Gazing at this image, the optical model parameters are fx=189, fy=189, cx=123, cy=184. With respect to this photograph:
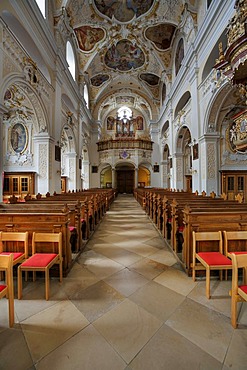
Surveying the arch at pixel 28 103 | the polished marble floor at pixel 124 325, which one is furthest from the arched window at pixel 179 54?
the polished marble floor at pixel 124 325

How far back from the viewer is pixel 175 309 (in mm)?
2238

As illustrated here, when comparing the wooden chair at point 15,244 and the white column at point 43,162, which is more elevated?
the white column at point 43,162

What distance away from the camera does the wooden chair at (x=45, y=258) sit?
246 centimetres

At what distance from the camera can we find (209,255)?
109 inches

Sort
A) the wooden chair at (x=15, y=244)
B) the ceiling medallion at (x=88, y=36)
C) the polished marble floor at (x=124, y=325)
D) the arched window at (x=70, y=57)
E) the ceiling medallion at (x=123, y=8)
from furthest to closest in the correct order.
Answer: the ceiling medallion at (x=88, y=36) → the arched window at (x=70, y=57) → the ceiling medallion at (x=123, y=8) → the wooden chair at (x=15, y=244) → the polished marble floor at (x=124, y=325)

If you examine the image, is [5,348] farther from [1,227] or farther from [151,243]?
[151,243]

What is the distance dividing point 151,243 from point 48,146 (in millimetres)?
6281

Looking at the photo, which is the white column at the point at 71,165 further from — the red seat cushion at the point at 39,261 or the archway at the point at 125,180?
the archway at the point at 125,180

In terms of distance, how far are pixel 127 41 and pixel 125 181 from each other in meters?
14.5

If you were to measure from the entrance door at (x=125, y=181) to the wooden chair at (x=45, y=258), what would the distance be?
2085 centimetres

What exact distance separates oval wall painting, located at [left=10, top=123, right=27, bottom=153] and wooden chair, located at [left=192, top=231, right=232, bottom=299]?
9872 mm

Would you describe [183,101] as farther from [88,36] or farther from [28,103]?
[28,103]

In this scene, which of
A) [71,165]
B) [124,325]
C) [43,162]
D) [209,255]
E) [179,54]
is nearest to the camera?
[124,325]

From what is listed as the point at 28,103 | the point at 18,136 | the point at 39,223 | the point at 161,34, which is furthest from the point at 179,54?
the point at 39,223
